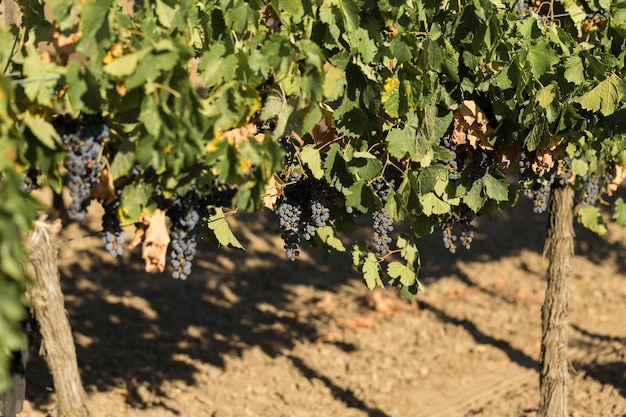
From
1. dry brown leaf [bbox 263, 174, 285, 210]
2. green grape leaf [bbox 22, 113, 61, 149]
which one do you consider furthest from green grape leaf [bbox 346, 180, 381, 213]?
green grape leaf [bbox 22, 113, 61, 149]

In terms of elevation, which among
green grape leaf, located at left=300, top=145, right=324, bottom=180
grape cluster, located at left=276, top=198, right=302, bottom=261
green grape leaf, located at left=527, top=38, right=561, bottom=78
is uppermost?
green grape leaf, located at left=527, top=38, right=561, bottom=78

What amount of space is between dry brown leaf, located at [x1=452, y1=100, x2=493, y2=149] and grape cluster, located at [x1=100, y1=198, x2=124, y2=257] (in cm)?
210

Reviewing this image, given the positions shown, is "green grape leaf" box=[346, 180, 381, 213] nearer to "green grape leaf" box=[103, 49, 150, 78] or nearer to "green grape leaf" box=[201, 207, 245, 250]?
"green grape leaf" box=[201, 207, 245, 250]

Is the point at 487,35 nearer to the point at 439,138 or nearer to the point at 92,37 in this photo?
the point at 439,138

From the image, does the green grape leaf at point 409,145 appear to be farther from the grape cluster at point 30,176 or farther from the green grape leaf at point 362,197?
the grape cluster at point 30,176

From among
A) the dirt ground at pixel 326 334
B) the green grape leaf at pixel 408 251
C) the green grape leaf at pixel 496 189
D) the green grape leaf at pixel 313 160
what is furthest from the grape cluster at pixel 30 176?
the dirt ground at pixel 326 334

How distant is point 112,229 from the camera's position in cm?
418

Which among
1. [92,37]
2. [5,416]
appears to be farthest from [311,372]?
[92,37]

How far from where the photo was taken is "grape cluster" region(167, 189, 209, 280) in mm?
4133

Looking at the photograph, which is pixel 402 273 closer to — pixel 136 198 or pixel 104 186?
pixel 136 198

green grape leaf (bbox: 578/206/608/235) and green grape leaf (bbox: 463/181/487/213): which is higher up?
green grape leaf (bbox: 578/206/608/235)

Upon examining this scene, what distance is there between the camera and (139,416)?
8016 mm

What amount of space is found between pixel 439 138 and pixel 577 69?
906 mm

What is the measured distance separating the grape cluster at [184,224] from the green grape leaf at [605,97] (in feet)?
7.64
